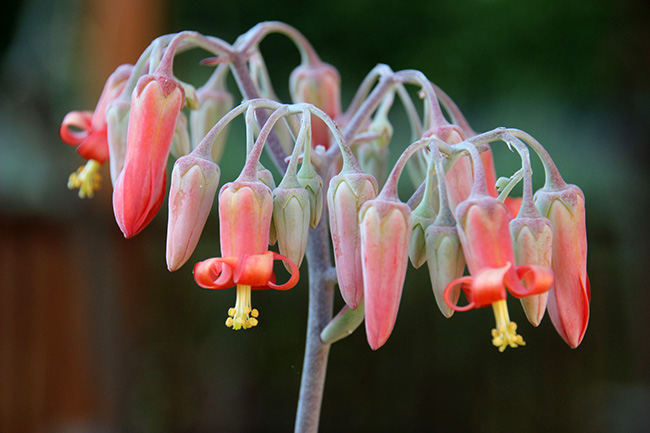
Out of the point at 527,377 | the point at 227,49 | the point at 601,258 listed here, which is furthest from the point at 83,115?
the point at 601,258

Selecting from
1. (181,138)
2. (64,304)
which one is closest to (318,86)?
(181,138)

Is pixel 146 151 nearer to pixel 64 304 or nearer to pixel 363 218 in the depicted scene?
pixel 363 218

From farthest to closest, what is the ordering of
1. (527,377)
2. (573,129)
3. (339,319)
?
(573,129)
(527,377)
(339,319)

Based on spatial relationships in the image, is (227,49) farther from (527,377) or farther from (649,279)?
(649,279)

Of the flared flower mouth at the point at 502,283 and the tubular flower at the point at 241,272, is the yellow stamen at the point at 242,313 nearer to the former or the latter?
the tubular flower at the point at 241,272

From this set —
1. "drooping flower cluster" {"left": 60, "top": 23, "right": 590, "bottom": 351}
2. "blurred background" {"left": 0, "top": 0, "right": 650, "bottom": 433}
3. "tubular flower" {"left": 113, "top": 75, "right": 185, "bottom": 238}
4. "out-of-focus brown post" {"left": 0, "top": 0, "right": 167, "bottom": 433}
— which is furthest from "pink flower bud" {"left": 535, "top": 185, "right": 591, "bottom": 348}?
"out-of-focus brown post" {"left": 0, "top": 0, "right": 167, "bottom": 433}

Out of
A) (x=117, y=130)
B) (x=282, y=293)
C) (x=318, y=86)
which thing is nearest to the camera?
(x=117, y=130)
